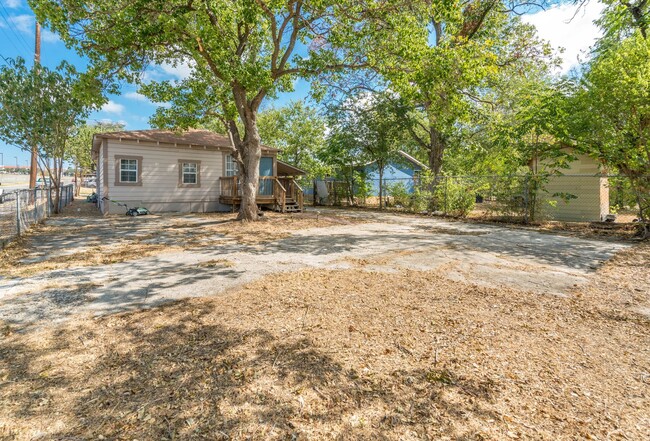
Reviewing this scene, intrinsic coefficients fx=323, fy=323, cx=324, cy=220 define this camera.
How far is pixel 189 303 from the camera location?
396 centimetres

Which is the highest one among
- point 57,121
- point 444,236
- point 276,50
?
point 276,50

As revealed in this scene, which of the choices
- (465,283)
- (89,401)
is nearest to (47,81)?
(89,401)

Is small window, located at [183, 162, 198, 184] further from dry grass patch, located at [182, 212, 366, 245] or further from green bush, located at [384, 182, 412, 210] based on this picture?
green bush, located at [384, 182, 412, 210]

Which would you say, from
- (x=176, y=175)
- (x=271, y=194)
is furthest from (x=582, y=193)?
(x=176, y=175)

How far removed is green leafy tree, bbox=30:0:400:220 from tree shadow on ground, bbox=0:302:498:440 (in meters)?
7.71

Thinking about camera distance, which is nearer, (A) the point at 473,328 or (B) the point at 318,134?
(A) the point at 473,328

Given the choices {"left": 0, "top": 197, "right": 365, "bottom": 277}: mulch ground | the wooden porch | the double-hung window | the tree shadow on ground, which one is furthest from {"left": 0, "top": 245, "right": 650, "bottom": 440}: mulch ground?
the double-hung window

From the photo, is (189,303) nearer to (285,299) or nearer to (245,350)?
(285,299)

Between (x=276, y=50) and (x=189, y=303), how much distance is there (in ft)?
28.1

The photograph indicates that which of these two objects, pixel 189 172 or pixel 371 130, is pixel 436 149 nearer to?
pixel 371 130

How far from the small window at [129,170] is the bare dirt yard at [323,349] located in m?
9.00

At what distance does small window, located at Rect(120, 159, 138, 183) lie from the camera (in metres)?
14.1

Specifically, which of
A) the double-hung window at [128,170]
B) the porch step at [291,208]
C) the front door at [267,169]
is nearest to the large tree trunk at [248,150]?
the porch step at [291,208]

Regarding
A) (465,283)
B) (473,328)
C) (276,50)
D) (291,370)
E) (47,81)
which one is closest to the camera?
(291,370)
